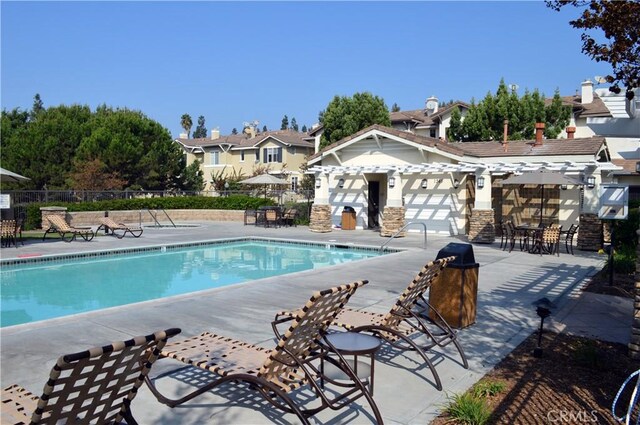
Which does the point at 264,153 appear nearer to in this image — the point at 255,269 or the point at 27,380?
the point at 255,269

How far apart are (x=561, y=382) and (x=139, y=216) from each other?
25.3 metres

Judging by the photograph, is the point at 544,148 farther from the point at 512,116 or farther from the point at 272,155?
the point at 272,155

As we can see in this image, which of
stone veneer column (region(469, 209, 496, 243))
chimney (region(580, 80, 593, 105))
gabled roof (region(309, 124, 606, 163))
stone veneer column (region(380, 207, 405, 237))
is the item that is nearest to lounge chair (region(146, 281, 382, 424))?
stone veneer column (region(469, 209, 496, 243))

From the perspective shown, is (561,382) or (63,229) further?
(63,229)

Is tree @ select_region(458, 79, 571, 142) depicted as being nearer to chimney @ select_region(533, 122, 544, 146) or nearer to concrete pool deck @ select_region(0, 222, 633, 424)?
chimney @ select_region(533, 122, 544, 146)

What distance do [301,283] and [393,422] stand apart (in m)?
6.33

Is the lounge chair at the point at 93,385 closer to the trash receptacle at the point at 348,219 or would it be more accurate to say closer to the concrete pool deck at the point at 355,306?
the concrete pool deck at the point at 355,306

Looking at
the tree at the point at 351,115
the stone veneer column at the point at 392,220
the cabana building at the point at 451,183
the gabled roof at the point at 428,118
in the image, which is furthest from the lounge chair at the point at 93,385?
the gabled roof at the point at 428,118

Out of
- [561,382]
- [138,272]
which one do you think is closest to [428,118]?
[138,272]

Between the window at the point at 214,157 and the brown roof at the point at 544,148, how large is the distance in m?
32.7

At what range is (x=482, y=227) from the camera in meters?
19.0

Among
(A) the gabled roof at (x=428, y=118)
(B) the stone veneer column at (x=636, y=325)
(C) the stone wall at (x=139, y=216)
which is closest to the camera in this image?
(B) the stone veneer column at (x=636, y=325)

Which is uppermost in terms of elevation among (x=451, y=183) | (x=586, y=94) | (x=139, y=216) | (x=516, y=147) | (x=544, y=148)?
(x=586, y=94)

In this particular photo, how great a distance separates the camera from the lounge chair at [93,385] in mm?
2641
